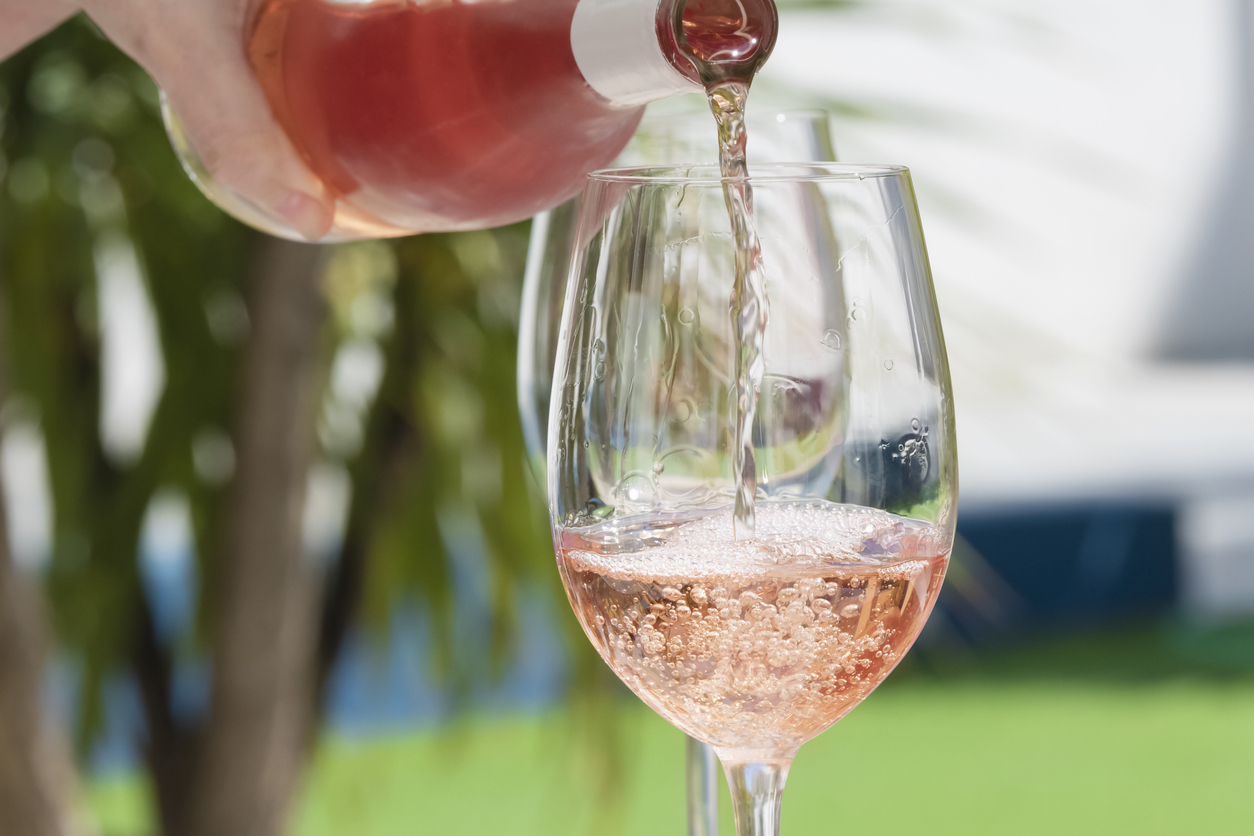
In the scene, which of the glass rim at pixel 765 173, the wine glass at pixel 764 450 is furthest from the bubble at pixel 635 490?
the glass rim at pixel 765 173

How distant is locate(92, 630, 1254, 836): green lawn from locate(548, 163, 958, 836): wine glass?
2784 millimetres

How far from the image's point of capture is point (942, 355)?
47 centimetres

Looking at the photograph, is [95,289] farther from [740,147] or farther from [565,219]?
[740,147]

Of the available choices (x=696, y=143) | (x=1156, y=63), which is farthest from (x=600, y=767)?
(x=1156, y=63)

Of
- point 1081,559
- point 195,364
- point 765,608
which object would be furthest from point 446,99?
point 1081,559

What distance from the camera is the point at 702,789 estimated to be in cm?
61

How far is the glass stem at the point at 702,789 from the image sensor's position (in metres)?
0.61

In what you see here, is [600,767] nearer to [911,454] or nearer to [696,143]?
[696,143]

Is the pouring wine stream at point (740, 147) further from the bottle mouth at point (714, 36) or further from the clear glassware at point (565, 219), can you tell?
the clear glassware at point (565, 219)

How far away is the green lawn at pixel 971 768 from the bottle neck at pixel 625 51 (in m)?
2.83

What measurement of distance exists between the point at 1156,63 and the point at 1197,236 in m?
0.79

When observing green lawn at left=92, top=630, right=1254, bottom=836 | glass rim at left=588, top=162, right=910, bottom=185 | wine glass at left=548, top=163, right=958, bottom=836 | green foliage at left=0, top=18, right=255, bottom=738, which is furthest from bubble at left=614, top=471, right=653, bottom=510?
green lawn at left=92, top=630, right=1254, bottom=836

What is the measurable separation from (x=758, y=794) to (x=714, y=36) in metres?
0.25

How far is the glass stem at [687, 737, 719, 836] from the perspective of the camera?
607 mm
